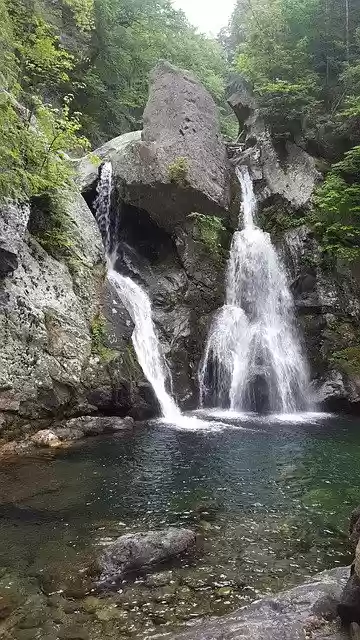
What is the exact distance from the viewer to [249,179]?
72.0 feet

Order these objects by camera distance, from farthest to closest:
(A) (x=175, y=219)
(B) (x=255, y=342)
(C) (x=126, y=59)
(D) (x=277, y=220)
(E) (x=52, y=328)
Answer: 1. (C) (x=126, y=59)
2. (D) (x=277, y=220)
3. (A) (x=175, y=219)
4. (B) (x=255, y=342)
5. (E) (x=52, y=328)

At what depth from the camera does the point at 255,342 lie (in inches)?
672

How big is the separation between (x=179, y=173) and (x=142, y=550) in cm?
1481

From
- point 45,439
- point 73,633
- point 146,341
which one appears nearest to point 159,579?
point 73,633

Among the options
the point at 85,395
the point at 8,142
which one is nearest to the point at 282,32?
the point at 8,142

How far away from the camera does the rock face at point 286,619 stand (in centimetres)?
399

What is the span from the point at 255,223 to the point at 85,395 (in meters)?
11.9

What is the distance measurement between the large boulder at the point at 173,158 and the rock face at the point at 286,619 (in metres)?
15.2

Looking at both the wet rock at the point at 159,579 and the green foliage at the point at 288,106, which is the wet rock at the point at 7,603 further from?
the green foliage at the point at 288,106

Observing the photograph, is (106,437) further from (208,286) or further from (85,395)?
(208,286)

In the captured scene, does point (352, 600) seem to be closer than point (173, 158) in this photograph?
Yes

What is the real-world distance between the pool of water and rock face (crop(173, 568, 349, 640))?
0.37m

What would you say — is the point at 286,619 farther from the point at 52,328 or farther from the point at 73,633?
the point at 52,328

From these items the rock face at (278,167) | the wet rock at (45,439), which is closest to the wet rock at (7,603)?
the wet rock at (45,439)
